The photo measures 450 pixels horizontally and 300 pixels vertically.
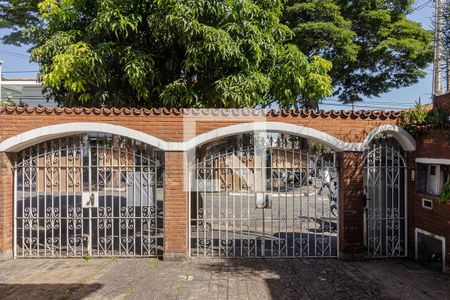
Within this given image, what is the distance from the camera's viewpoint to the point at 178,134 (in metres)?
6.31

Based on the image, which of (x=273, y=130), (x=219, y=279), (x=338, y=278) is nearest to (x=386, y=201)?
(x=338, y=278)

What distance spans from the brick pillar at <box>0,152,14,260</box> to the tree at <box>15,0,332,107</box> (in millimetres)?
2030

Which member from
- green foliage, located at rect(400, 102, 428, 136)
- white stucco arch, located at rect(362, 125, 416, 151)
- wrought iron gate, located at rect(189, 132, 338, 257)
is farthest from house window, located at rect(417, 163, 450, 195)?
wrought iron gate, located at rect(189, 132, 338, 257)

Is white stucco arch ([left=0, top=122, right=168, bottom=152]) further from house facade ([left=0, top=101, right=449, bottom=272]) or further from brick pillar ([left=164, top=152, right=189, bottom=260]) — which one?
brick pillar ([left=164, top=152, right=189, bottom=260])

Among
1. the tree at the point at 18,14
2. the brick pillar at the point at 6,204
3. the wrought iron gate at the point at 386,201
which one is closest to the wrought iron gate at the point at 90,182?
the brick pillar at the point at 6,204

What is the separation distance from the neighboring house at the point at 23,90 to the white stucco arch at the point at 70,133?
44.7ft

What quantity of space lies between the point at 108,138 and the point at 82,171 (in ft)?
3.32

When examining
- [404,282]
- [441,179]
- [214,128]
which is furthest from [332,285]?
[214,128]

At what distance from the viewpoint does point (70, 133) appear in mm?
6324

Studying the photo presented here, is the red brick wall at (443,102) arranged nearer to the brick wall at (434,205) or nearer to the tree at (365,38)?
the brick wall at (434,205)

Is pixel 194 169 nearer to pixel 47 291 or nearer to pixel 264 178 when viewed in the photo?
pixel 264 178

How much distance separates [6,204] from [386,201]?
722 centimetres

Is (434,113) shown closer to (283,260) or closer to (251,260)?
(283,260)

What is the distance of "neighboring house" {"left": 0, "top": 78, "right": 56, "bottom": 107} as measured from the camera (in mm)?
18891
